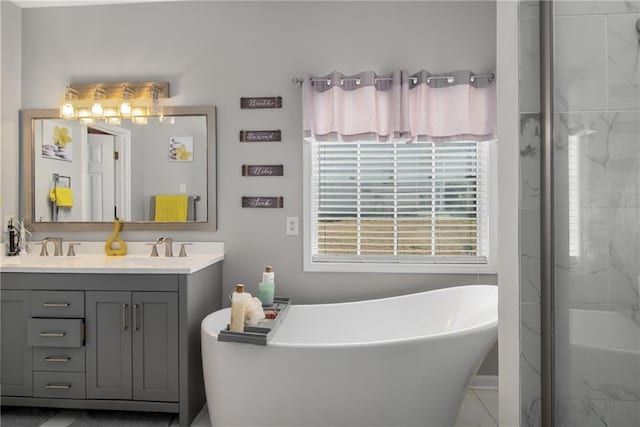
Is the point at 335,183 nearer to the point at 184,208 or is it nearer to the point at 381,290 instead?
the point at 381,290

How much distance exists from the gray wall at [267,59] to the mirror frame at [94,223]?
53mm

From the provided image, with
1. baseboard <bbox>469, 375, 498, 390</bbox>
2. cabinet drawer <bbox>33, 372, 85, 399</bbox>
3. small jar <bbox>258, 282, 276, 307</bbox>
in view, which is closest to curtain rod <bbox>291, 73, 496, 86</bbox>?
small jar <bbox>258, 282, 276, 307</bbox>

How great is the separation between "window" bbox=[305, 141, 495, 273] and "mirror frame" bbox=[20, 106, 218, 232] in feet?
2.11

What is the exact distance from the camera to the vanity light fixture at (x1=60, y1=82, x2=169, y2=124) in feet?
9.50

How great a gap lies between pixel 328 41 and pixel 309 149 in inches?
28.7

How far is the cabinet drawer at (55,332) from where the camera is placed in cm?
232

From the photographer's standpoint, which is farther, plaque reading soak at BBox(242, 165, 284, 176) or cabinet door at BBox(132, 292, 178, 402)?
plaque reading soak at BBox(242, 165, 284, 176)

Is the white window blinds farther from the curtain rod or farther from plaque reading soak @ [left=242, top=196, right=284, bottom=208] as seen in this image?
the curtain rod

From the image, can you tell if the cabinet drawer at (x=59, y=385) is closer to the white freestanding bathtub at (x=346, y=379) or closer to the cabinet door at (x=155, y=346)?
the cabinet door at (x=155, y=346)

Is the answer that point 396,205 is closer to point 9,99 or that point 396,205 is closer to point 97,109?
point 97,109

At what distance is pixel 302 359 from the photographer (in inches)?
77.7

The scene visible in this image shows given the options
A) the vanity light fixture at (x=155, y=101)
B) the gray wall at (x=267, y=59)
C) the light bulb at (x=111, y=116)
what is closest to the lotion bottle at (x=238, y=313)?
the gray wall at (x=267, y=59)

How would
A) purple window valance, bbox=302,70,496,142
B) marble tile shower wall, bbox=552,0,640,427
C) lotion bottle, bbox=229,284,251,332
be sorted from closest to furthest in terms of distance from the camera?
marble tile shower wall, bbox=552,0,640,427 → lotion bottle, bbox=229,284,251,332 → purple window valance, bbox=302,70,496,142

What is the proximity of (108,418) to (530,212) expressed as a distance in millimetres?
2421
